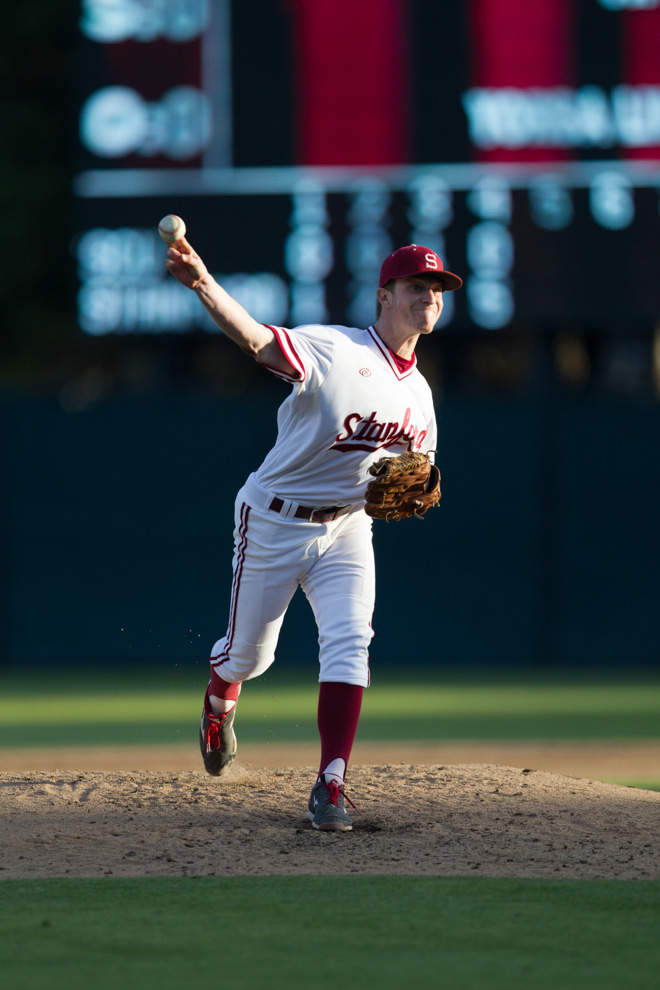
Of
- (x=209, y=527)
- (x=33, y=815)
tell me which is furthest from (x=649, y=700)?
(x=33, y=815)

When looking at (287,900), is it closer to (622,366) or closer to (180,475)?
(180,475)

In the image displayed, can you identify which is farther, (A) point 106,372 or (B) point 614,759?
(A) point 106,372

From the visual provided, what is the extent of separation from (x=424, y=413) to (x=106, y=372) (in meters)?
12.4

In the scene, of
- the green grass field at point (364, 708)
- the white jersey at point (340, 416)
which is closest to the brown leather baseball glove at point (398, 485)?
the white jersey at point (340, 416)

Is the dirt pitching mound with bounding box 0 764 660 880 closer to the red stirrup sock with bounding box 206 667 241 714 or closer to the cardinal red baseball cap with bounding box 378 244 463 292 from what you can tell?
the red stirrup sock with bounding box 206 667 241 714

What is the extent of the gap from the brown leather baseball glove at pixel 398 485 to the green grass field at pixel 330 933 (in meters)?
1.16

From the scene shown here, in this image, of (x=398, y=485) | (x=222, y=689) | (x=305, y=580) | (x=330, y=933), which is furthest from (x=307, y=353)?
(x=330, y=933)

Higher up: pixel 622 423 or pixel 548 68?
pixel 548 68

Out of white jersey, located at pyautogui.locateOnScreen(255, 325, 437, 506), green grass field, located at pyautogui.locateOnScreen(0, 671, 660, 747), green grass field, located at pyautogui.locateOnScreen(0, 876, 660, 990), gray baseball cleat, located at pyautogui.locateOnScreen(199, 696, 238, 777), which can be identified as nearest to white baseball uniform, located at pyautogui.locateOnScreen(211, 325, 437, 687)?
white jersey, located at pyautogui.locateOnScreen(255, 325, 437, 506)

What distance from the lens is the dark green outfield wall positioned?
10172mm

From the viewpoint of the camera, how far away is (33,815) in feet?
13.6

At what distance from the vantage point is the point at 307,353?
4016 mm

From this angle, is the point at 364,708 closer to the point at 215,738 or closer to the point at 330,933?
the point at 215,738

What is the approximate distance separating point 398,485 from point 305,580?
48 cm
